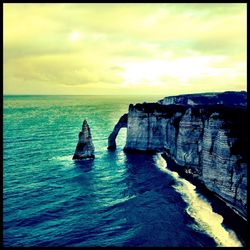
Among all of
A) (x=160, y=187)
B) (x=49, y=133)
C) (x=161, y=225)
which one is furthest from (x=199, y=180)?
(x=49, y=133)

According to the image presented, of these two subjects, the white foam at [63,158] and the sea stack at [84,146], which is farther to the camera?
the sea stack at [84,146]

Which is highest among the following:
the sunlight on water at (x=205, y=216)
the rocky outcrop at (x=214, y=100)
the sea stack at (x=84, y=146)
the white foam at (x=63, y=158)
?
the rocky outcrop at (x=214, y=100)

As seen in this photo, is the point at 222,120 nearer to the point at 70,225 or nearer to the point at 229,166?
the point at 229,166

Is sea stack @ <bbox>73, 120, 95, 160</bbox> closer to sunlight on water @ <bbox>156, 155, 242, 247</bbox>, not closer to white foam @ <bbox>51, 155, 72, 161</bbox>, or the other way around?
white foam @ <bbox>51, 155, 72, 161</bbox>

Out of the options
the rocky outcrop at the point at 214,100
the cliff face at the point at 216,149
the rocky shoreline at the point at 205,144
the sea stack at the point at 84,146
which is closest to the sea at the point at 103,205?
the sea stack at the point at 84,146

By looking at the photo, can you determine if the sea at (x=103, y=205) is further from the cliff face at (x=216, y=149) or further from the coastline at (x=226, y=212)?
the cliff face at (x=216, y=149)
